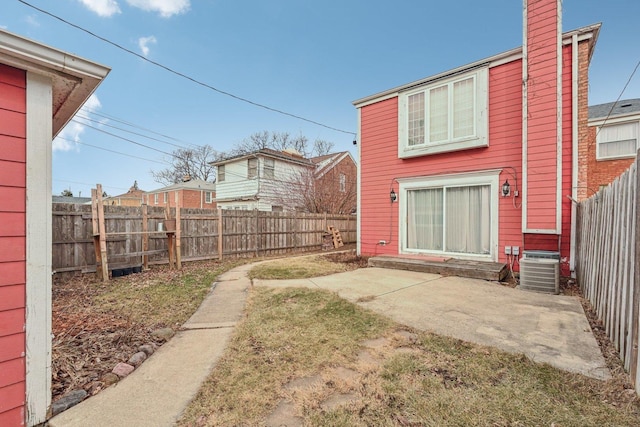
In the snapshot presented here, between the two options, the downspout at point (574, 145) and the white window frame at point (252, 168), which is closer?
the downspout at point (574, 145)

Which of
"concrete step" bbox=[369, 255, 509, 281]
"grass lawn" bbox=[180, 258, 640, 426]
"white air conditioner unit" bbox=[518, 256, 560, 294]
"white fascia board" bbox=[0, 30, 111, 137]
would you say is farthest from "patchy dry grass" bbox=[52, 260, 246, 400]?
"white air conditioner unit" bbox=[518, 256, 560, 294]

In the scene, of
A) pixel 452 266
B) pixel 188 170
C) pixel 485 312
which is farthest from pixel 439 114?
pixel 188 170

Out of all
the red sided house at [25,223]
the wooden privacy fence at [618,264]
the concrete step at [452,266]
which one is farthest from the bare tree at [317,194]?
the red sided house at [25,223]

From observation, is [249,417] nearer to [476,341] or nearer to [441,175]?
[476,341]

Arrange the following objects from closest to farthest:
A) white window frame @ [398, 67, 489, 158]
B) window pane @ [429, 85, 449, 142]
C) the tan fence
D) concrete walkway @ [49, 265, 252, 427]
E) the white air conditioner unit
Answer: concrete walkway @ [49, 265, 252, 427] < the white air conditioner unit < the tan fence < white window frame @ [398, 67, 489, 158] < window pane @ [429, 85, 449, 142]

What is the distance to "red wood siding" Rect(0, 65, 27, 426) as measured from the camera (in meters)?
1.72

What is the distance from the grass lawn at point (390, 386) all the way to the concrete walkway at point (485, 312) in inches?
13.3

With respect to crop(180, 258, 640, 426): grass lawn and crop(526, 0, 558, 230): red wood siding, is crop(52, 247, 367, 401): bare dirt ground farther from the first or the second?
crop(526, 0, 558, 230): red wood siding

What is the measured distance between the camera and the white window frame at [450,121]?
21.4ft

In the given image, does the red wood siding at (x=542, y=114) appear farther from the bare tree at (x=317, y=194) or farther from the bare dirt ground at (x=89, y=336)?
the bare tree at (x=317, y=194)

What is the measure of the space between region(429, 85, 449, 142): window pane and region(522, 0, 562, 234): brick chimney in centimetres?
162

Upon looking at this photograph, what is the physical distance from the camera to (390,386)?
6.77 feet

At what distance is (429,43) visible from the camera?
32.0 ft

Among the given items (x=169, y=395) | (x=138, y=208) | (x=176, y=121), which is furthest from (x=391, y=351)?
(x=176, y=121)
